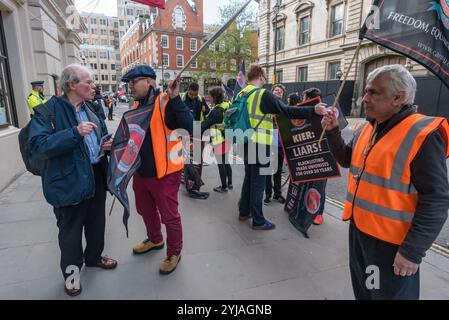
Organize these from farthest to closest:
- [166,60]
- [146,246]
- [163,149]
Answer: [166,60] < [146,246] < [163,149]

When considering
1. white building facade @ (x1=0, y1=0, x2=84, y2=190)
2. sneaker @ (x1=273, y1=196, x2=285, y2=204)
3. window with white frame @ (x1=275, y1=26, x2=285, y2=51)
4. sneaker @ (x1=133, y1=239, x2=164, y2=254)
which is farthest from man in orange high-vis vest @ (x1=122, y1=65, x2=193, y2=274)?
window with white frame @ (x1=275, y1=26, x2=285, y2=51)

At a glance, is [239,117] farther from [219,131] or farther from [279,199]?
[279,199]

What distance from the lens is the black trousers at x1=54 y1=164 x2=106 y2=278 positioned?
8.08 feet

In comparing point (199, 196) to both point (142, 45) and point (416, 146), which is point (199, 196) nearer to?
point (416, 146)

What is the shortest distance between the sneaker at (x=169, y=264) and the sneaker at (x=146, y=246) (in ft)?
1.36

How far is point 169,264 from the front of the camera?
2787mm

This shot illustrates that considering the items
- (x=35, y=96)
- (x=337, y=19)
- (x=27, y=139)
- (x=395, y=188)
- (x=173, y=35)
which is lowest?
(x=395, y=188)

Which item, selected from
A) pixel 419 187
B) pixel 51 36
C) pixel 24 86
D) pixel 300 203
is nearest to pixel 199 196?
pixel 300 203

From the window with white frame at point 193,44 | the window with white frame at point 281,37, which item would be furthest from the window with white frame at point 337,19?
the window with white frame at point 193,44

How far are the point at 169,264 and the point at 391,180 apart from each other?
2.14m

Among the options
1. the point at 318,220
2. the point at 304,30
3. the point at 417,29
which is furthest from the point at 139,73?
the point at 304,30

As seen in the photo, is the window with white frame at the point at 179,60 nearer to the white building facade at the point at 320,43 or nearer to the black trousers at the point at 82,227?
the white building facade at the point at 320,43

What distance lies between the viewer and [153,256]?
121 inches

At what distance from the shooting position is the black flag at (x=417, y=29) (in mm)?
1820
